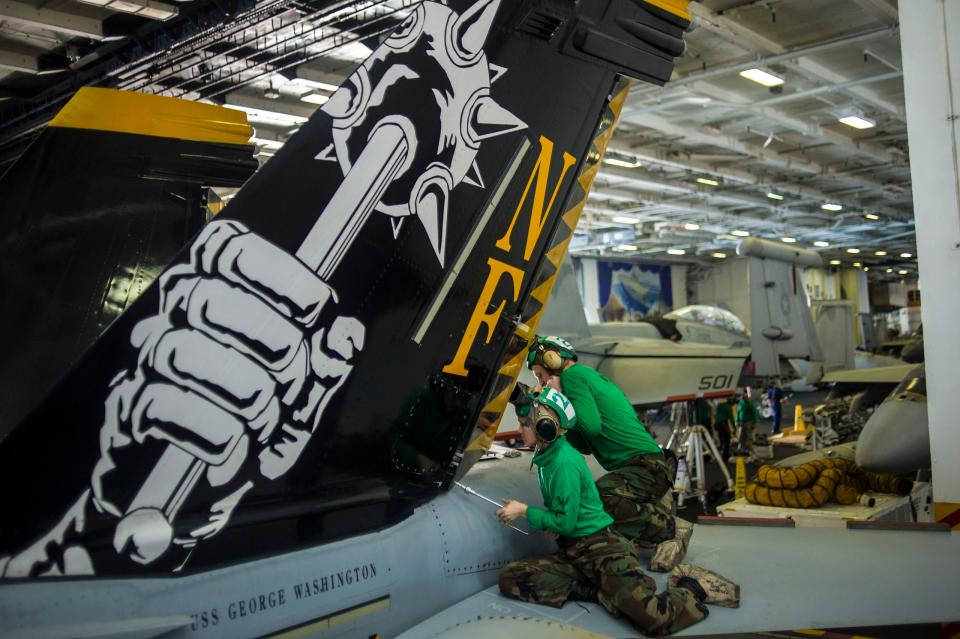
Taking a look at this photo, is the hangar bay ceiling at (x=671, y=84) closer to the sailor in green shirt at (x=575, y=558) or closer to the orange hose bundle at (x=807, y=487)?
the sailor in green shirt at (x=575, y=558)

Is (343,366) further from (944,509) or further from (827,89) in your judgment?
(827,89)

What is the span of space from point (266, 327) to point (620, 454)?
81.0 inches

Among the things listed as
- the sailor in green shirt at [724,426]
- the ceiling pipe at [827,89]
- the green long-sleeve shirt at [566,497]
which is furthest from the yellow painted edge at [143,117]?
the sailor in green shirt at [724,426]

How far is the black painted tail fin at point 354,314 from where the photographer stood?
2068mm

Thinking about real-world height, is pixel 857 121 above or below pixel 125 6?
above

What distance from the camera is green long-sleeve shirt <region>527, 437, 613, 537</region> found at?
2.95 meters

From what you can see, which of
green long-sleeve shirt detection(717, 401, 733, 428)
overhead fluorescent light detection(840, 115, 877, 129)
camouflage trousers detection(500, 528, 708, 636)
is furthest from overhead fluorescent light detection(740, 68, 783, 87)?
camouflage trousers detection(500, 528, 708, 636)

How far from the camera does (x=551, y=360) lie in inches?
142

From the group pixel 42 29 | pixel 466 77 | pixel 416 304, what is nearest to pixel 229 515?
pixel 416 304

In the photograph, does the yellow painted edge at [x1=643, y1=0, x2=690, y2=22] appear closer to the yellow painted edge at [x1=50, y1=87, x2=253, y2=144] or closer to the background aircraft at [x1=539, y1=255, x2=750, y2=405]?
the yellow painted edge at [x1=50, y1=87, x2=253, y2=144]

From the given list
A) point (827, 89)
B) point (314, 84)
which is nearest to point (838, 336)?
point (827, 89)

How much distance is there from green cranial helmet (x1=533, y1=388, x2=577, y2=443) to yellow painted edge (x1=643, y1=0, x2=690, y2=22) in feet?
5.38

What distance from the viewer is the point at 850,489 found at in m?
6.83

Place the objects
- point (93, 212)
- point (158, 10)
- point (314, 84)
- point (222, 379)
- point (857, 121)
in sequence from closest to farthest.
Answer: point (222, 379) < point (93, 212) < point (158, 10) < point (314, 84) < point (857, 121)
